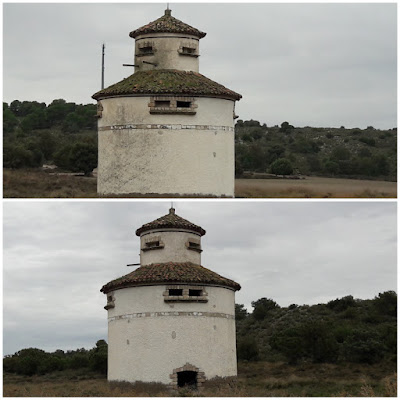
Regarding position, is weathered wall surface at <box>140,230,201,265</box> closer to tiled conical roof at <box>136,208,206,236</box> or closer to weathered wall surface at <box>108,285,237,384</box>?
tiled conical roof at <box>136,208,206,236</box>

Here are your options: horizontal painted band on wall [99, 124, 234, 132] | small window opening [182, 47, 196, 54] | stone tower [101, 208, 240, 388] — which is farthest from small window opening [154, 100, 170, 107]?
stone tower [101, 208, 240, 388]

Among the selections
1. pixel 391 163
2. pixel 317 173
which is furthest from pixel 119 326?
pixel 391 163

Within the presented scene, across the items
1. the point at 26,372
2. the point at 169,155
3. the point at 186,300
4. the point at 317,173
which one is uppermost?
the point at 317,173

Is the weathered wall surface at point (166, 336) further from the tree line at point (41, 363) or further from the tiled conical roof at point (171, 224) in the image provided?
the tree line at point (41, 363)

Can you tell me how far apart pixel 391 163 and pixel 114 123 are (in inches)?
1774

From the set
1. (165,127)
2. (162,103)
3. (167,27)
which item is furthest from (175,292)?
A: (167,27)

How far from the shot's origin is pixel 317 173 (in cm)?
7000

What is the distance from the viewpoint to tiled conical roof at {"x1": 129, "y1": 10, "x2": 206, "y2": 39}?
119ft

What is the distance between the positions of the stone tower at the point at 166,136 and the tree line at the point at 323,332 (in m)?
17.1

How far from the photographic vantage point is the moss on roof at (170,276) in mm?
33156

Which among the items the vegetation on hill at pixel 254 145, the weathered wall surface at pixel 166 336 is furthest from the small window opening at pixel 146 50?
the vegetation on hill at pixel 254 145

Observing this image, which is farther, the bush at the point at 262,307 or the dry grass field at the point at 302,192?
the bush at the point at 262,307

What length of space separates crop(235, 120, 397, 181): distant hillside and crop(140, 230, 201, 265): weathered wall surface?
23.2 meters

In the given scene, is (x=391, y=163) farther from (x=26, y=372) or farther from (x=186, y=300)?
(x=186, y=300)
